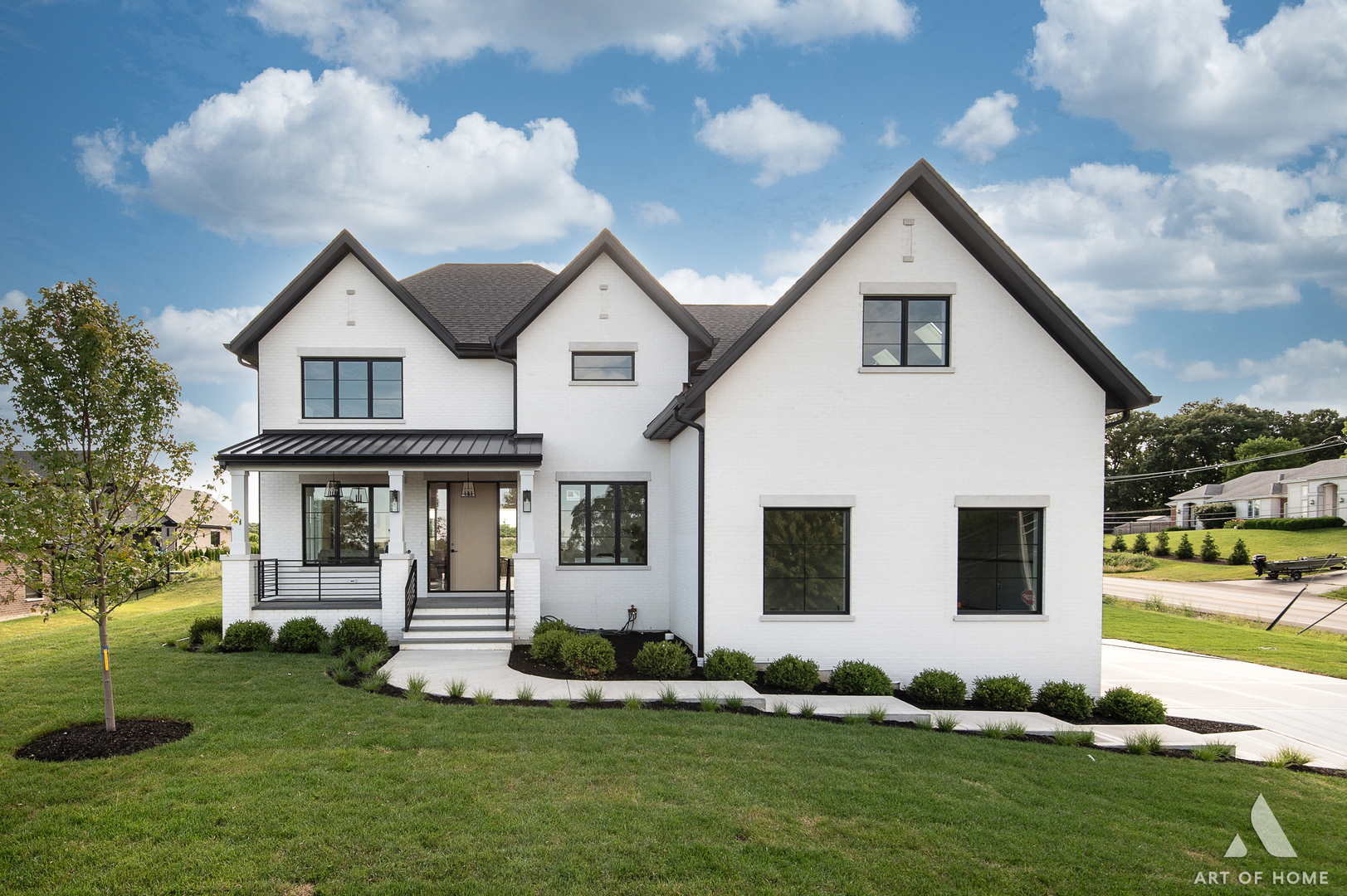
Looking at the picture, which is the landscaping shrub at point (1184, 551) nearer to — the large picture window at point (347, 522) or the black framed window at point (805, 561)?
the black framed window at point (805, 561)

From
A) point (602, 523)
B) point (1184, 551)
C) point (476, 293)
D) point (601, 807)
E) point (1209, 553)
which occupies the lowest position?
point (1184, 551)

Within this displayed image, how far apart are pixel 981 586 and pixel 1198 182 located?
17696 millimetres

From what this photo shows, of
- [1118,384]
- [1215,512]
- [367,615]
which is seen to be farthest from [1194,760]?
[1215,512]

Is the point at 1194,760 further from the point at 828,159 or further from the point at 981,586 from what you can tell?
the point at 828,159

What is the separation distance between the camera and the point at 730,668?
10602 mm

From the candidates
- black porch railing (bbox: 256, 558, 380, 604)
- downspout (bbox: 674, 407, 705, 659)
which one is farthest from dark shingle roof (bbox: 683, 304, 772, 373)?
black porch railing (bbox: 256, 558, 380, 604)

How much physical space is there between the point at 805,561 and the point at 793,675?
1.90 meters

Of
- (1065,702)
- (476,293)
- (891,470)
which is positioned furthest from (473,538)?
(1065,702)

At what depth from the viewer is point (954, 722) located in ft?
28.6

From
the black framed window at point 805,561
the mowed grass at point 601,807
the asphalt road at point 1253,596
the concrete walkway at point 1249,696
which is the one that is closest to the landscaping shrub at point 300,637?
the mowed grass at point 601,807

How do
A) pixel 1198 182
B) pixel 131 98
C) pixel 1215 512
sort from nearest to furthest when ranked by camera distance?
pixel 131 98 < pixel 1198 182 < pixel 1215 512

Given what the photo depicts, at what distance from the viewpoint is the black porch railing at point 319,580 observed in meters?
14.4

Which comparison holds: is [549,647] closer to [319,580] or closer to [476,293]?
[319,580]

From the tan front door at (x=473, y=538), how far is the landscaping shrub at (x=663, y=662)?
5741 millimetres
